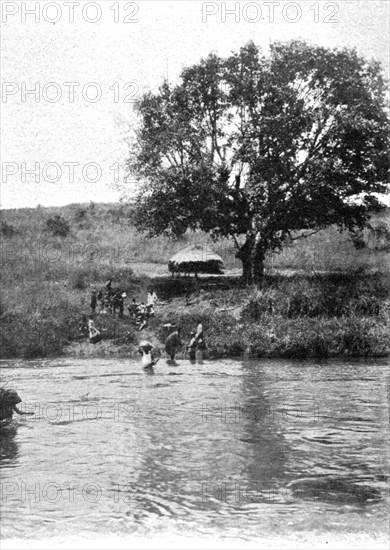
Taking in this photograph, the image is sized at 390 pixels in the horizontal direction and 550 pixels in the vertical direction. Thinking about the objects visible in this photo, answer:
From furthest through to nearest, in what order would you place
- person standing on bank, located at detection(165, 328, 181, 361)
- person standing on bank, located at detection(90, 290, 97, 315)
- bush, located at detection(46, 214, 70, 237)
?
bush, located at detection(46, 214, 70, 237) < person standing on bank, located at detection(90, 290, 97, 315) < person standing on bank, located at detection(165, 328, 181, 361)

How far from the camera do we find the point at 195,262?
37844mm

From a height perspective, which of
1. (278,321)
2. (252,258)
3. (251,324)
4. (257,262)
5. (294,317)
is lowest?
(251,324)

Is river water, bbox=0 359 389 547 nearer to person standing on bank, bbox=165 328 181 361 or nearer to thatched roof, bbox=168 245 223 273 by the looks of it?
person standing on bank, bbox=165 328 181 361

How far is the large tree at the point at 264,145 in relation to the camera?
107 feet

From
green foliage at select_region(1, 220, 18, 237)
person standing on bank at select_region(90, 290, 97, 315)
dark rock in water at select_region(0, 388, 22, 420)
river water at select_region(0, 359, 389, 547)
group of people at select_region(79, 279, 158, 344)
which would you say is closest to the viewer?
river water at select_region(0, 359, 389, 547)

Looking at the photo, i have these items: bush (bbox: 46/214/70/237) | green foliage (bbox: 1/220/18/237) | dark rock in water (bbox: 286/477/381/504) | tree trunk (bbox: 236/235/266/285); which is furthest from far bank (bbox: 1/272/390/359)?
bush (bbox: 46/214/70/237)

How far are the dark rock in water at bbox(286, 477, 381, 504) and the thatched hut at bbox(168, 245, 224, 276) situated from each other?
1046 inches

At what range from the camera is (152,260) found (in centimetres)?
4591

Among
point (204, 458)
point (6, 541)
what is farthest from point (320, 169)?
point (6, 541)

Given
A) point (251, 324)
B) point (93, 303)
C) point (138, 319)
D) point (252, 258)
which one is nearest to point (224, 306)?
point (251, 324)

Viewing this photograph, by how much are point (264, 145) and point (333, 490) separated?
79.6ft

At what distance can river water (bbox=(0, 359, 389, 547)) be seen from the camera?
30.9 ft

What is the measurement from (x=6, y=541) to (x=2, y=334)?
21.3m

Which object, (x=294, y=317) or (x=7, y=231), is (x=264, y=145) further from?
(x=7, y=231)
